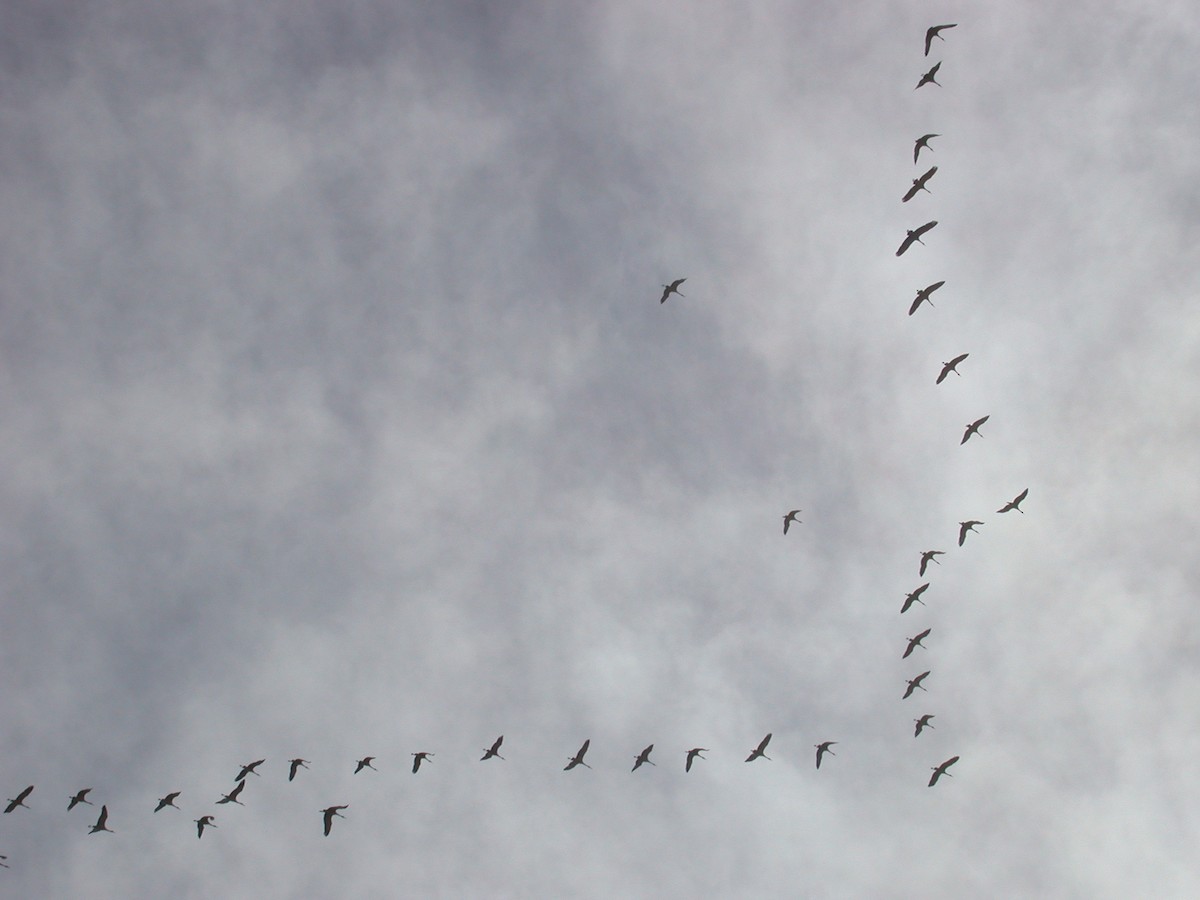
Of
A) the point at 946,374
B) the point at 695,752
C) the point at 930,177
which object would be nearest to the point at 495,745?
the point at 695,752

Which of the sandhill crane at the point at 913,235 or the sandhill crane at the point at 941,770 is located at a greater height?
the sandhill crane at the point at 913,235

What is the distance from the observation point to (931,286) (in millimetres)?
118562

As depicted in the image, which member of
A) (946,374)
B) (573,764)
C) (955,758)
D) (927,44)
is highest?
(927,44)

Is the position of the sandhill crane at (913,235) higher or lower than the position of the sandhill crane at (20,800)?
higher

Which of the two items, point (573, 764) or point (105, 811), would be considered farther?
point (573, 764)

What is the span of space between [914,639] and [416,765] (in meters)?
59.4

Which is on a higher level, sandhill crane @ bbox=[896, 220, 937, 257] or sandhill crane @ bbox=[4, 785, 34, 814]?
sandhill crane @ bbox=[896, 220, 937, 257]

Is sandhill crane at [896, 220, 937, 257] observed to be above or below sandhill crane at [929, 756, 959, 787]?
above

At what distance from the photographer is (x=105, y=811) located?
119938mm

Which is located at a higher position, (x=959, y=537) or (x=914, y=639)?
(x=959, y=537)

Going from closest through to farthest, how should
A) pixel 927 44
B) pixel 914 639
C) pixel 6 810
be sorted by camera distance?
pixel 927 44 < pixel 6 810 < pixel 914 639

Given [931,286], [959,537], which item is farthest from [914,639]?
[931,286]

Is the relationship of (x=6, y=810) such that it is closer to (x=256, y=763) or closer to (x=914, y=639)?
(x=256, y=763)

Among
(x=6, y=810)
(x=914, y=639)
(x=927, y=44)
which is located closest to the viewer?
(x=927, y=44)
